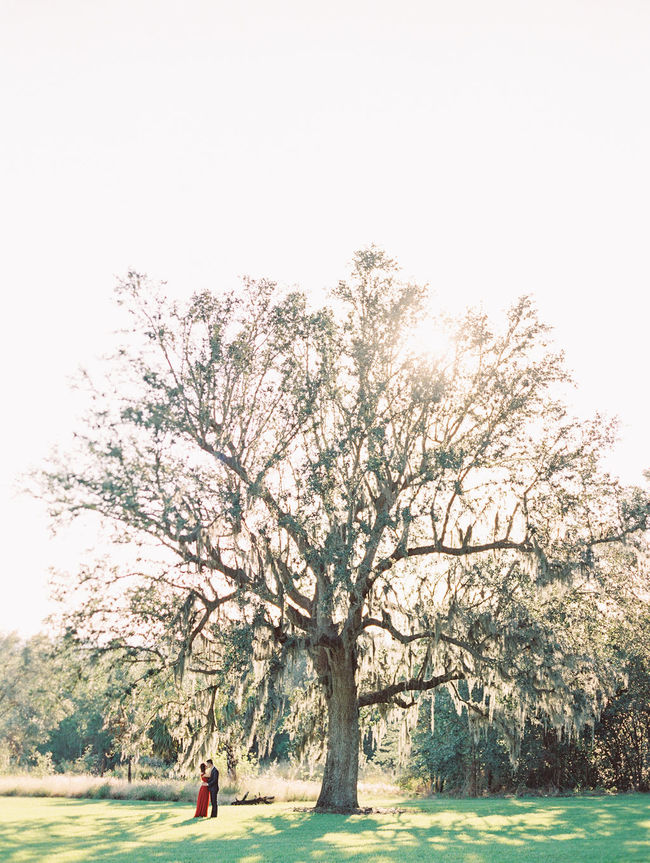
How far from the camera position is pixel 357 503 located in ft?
61.4

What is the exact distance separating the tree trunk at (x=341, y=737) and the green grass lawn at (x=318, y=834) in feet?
2.76

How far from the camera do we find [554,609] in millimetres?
17891

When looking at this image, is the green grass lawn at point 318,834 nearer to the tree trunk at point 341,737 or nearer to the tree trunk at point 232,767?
the tree trunk at point 341,737

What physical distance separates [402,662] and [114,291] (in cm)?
1362

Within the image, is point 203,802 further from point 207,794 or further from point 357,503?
point 357,503

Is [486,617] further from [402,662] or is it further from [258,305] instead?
[258,305]

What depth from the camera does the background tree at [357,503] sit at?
16344 mm

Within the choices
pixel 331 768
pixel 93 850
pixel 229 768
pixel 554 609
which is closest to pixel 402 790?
pixel 229 768

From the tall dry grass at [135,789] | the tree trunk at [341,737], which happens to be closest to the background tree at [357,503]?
the tree trunk at [341,737]

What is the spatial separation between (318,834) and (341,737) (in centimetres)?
476

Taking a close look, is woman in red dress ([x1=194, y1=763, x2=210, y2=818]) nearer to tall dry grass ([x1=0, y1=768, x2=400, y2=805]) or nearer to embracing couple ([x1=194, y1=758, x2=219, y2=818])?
embracing couple ([x1=194, y1=758, x2=219, y2=818])

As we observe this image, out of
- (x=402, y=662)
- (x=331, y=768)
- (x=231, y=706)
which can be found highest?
(x=402, y=662)

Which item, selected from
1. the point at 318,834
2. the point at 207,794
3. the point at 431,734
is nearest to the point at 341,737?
the point at 207,794

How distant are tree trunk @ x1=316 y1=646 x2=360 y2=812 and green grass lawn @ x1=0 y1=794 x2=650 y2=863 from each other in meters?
0.84
